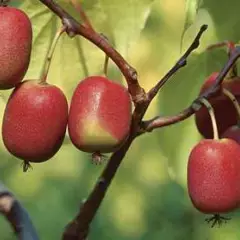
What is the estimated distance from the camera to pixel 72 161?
93cm

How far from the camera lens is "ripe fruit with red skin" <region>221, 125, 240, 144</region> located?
2.00 ft

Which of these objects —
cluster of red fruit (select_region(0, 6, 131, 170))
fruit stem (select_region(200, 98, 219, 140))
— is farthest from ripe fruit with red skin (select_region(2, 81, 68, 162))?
fruit stem (select_region(200, 98, 219, 140))

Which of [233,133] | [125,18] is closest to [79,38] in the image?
[125,18]

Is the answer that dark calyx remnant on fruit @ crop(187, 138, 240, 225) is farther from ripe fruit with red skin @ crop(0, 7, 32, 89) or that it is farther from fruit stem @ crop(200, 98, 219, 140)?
ripe fruit with red skin @ crop(0, 7, 32, 89)

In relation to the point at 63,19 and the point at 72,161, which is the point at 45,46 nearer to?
the point at 63,19

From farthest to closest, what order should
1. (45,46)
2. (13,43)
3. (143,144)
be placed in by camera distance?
1. (143,144)
2. (45,46)
3. (13,43)

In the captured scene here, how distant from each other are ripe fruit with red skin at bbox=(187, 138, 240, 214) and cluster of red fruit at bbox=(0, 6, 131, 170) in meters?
0.06

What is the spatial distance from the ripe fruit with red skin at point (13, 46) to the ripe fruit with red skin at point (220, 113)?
0.16 meters

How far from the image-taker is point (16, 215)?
666 mm

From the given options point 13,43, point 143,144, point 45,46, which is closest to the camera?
point 13,43

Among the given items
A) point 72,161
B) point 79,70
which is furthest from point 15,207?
point 72,161

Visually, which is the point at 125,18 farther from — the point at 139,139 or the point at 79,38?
the point at 139,139

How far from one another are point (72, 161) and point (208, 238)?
0.59 ft

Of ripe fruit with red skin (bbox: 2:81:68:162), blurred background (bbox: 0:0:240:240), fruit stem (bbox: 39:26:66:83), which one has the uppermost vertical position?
fruit stem (bbox: 39:26:66:83)
